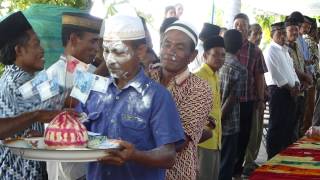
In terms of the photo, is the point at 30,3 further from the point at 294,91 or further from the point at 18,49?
the point at 294,91

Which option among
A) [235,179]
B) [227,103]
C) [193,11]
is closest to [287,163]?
[227,103]

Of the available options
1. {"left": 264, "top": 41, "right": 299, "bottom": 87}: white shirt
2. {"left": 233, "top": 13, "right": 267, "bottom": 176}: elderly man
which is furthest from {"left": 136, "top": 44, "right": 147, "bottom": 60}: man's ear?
{"left": 264, "top": 41, "right": 299, "bottom": 87}: white shirt

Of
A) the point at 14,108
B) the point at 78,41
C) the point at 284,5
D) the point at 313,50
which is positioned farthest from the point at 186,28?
the point at 284,5

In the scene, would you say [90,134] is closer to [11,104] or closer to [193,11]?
[11,104]

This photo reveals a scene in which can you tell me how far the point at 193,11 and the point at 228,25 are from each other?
5599 millimetres

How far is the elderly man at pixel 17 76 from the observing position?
2479 millimetres

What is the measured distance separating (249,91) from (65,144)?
4.52m

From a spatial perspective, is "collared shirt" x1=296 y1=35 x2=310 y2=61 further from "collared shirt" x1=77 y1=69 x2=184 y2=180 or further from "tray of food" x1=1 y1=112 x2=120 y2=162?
"tray of food" x1=1 y1=112 x2=120 y2=162

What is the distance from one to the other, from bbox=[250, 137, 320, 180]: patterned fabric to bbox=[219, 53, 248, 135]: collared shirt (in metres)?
1.68

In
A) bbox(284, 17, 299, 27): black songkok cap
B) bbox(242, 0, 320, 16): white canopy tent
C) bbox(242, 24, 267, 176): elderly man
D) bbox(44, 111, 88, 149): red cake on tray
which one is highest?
bbox(242, 0, 320, 16): white canopy tent

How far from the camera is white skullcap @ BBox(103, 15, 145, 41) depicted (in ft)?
6.95

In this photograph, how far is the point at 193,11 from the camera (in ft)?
44.1

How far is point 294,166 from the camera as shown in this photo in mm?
3123

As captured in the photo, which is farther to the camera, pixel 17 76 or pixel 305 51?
pixel 305 51
